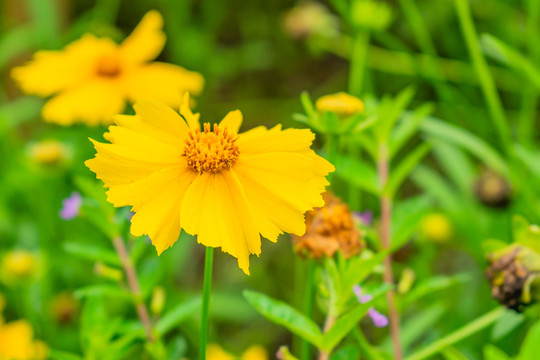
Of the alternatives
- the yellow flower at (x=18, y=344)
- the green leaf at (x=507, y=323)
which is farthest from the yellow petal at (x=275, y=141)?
the yellow flower at (x=18, y=344)

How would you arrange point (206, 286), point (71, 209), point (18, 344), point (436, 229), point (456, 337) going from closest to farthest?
point (206, 286) → point (456, 337) → point (71, 209) → point (18, 344) → point (436, 229)

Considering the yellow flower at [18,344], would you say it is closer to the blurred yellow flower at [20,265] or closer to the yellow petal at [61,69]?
the blurred yellow flower at [20,265]

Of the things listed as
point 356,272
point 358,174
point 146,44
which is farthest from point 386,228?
point 146,44

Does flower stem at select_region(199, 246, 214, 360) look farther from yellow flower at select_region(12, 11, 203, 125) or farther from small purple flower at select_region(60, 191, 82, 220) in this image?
yellow flower at select_region(12, 11, 203, 125)

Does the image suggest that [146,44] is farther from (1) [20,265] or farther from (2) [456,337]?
(2) [456,337]

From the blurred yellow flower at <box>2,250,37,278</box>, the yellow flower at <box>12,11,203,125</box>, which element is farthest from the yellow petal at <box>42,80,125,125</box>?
the blurred yellow flower at <box>2,250,37,278</box>
